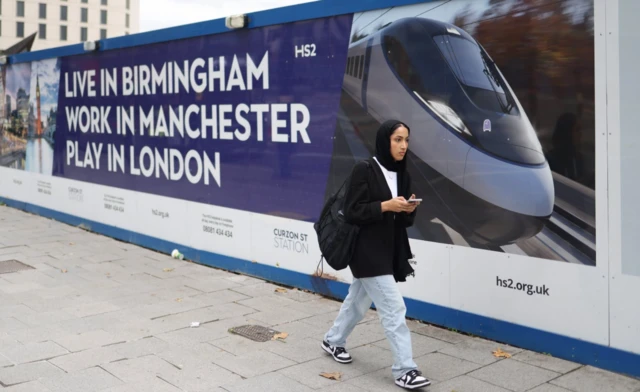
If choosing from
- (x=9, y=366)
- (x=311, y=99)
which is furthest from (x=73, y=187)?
(x=9, y=366)

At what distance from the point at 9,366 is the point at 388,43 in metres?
4.29

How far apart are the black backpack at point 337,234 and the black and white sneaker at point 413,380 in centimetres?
86

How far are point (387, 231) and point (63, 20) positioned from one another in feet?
322

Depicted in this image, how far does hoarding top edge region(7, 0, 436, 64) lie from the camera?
6.92m

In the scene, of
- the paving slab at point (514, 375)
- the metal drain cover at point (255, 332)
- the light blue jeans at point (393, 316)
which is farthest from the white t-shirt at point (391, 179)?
the metal drain cover at point (255, 332)

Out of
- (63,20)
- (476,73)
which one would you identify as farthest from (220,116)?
(63,20)

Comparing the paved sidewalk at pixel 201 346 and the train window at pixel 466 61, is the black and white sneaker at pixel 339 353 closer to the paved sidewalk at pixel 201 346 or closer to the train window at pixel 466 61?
the paved sidewalk at pixel 201 346

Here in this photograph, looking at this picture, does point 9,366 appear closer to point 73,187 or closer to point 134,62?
point 134,62

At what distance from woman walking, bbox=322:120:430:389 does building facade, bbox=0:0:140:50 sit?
298 ft

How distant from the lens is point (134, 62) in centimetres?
1068

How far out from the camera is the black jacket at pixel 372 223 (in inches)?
193

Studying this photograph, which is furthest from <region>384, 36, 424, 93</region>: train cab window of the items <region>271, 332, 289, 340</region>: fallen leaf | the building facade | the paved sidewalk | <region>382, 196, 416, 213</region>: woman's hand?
the building facade

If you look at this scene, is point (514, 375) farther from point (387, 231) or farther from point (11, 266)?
point (11, 266)

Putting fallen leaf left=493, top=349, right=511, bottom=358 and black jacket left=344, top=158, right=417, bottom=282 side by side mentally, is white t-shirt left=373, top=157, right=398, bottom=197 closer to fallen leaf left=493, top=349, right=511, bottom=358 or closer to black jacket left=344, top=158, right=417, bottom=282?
black jacket left=344, top=158, right=417, bottom=282
